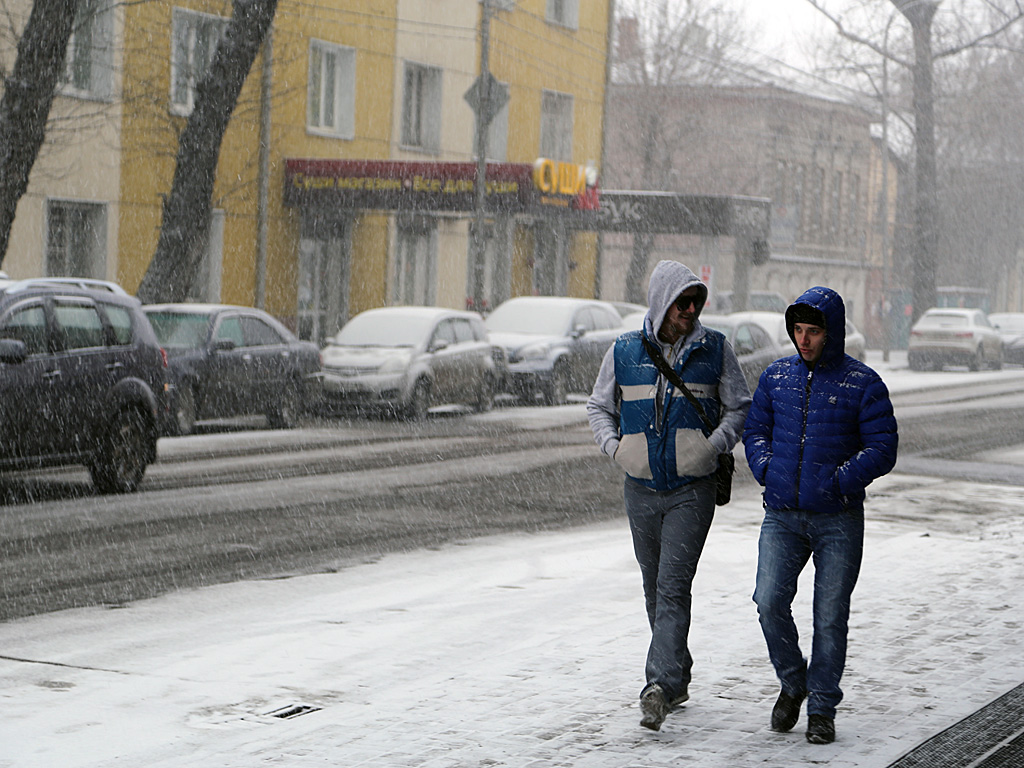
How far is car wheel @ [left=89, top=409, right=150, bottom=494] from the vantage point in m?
12.4

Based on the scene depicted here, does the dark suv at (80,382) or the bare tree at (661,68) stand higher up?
the bare tree at (661,68)

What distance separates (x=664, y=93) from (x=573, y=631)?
4645cm

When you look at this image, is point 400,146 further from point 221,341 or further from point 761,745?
point 761,745

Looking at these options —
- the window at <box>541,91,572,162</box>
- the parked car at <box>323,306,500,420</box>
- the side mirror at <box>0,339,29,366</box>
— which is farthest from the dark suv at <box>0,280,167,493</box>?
the window at <box>541,91,572,162</box>

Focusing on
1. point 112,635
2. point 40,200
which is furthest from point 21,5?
point 112,635

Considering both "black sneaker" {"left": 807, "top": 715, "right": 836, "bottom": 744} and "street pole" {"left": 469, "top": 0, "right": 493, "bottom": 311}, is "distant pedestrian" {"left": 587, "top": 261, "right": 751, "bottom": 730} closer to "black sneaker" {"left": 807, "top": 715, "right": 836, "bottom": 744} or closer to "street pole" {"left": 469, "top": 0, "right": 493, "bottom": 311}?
"black sneaker" {"left": 807, "top": 715, "right": 836, "bottom": 744}

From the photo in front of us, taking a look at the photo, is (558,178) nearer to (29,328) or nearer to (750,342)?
(750,342)

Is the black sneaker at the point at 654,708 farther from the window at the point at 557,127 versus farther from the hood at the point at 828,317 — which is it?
the window at the point at 557,127

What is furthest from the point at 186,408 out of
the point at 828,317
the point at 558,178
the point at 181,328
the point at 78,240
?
the point at 828,317

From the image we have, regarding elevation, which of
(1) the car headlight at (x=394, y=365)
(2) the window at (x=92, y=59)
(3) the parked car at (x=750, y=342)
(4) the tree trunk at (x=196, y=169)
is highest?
(2) the window at (x=92, y=59)

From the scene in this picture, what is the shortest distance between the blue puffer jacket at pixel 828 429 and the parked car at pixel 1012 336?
41.4 metres

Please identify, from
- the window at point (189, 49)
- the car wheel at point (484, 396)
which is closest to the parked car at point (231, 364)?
the car wheel at point (484, 396)

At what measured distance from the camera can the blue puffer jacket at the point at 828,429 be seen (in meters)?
5.47

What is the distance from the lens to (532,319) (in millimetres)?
25000
